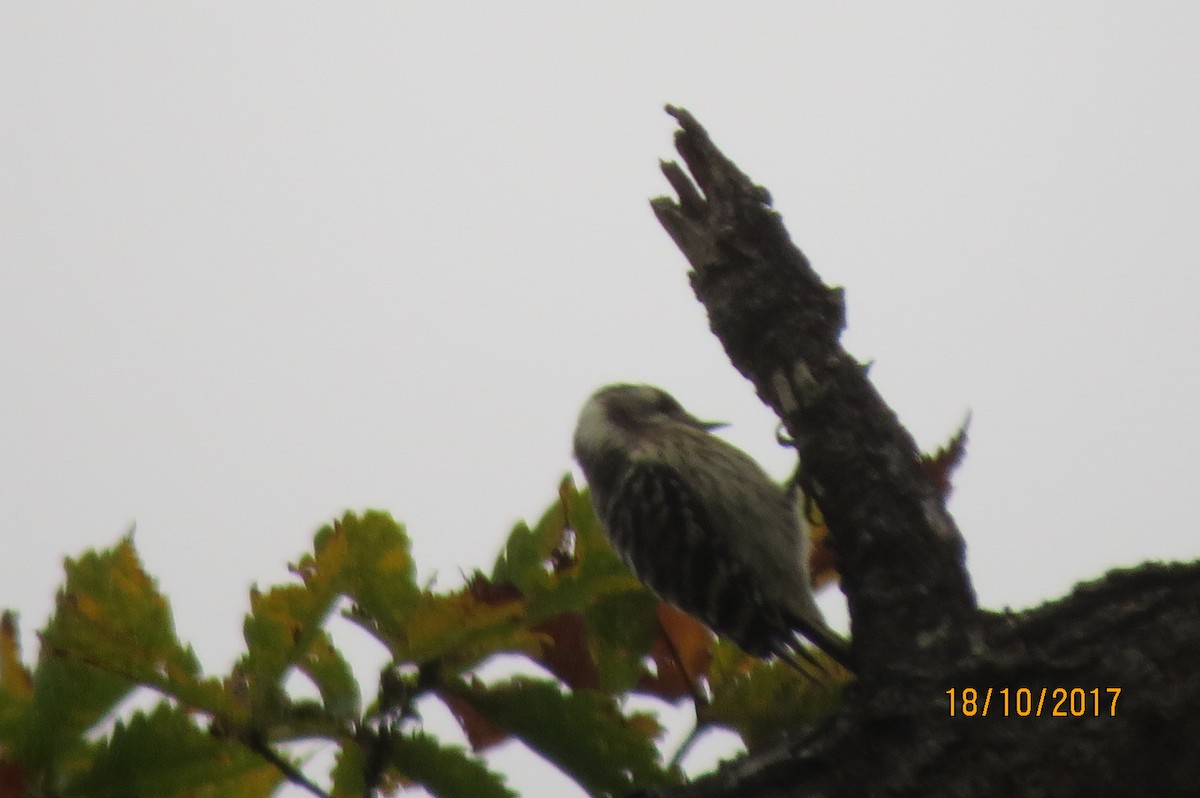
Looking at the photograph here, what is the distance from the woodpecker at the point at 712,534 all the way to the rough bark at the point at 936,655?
4.05ft

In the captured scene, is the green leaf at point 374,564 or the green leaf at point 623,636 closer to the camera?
the green leaf at point 374,564

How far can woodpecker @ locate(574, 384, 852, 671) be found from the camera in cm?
364

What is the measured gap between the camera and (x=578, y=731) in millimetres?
1841

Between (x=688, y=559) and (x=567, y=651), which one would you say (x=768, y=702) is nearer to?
(x=567, y=651)

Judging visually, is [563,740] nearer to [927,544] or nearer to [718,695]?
[718,695]

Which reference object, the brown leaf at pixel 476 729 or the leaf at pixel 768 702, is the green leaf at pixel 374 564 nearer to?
the brown leaf at pixel 476 729

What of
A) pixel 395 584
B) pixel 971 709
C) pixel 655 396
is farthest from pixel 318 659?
pixel 655 396

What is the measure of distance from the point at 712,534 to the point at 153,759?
7.51 feet

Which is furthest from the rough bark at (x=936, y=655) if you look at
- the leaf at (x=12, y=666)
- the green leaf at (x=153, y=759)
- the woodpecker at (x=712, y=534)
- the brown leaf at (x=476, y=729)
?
the woodpecker at (x=712, y=534)

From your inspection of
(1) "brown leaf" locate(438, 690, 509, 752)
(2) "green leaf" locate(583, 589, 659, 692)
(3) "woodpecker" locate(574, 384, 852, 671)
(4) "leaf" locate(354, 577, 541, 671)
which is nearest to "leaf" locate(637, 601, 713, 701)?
(2) "green leaf" locate(583, 589, 659, 692)

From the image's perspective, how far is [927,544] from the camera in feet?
6.84

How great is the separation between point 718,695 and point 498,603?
1.58 feet

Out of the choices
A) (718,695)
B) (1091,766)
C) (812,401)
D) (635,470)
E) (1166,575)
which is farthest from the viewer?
(635,470)

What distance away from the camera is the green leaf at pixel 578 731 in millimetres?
1836
